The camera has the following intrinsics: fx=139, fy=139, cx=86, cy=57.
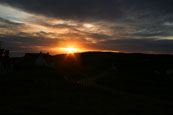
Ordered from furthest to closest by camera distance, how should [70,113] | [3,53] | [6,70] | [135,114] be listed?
[3,53]
[6,70]
[135,114]
[70,113]

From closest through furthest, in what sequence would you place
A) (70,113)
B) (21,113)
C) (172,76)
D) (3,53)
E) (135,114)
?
1. (21,113)
2. (70,113)
3. (135,114)
4. (3,53)
5. (172,76)

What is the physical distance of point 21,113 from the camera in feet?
29.9

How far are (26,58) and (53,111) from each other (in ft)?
129

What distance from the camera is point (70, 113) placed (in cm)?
986

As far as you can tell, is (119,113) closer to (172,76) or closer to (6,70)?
(6,70)

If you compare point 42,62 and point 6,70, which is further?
point 42,62

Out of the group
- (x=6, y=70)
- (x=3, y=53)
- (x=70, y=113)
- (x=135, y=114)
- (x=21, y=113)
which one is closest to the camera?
(x=21, y=113)

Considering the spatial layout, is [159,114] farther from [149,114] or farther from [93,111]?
[93,111]

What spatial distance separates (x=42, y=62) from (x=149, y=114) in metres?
37.7

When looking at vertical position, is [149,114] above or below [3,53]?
below

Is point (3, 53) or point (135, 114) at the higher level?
point (3, 53)

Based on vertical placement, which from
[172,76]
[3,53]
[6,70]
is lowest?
[172,76]

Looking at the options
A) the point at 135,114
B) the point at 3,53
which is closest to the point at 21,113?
the point at 135,114

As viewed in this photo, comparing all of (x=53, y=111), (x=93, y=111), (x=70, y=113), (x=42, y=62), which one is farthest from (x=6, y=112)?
(x=42, y=62)
